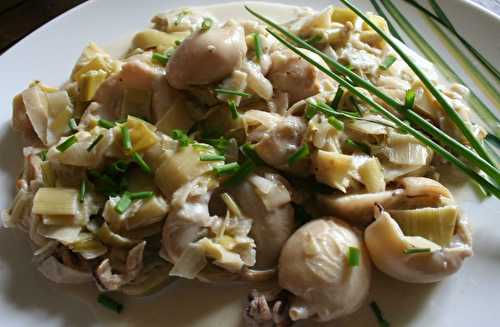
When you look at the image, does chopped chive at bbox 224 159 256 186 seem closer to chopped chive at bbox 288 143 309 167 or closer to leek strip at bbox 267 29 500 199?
chopped chive at bbox 288 143 309 167

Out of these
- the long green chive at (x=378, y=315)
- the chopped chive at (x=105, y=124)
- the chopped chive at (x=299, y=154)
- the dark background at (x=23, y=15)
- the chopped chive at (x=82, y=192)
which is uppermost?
the chopped chive at (x=299, y=154)

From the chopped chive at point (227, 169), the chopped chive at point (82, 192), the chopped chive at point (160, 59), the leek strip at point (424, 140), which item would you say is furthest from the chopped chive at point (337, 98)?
the chopped chive at point (82, 192)

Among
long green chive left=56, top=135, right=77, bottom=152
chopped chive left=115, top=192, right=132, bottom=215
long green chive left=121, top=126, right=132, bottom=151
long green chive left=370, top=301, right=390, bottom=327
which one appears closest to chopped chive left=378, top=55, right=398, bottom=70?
long green chive left=370, top=301, right=390, bottom=327

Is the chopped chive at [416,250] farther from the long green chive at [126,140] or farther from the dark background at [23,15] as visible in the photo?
the dark background at [23,15]

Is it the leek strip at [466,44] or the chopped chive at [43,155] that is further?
the leek strip at [466,44]

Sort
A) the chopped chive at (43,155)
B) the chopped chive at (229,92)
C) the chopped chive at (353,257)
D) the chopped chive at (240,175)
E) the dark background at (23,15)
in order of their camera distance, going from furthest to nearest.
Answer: the dark background at (23,15) → the chopped chive at (43,155) → the chopped chive at (229,92) → the chopped chive at (240,175) → the chopped chive at (353,257)

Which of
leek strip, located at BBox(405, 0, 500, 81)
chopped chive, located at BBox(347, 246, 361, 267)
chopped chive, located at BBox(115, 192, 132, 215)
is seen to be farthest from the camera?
leek strip, located at BBox(405, 0, 500, 81)
